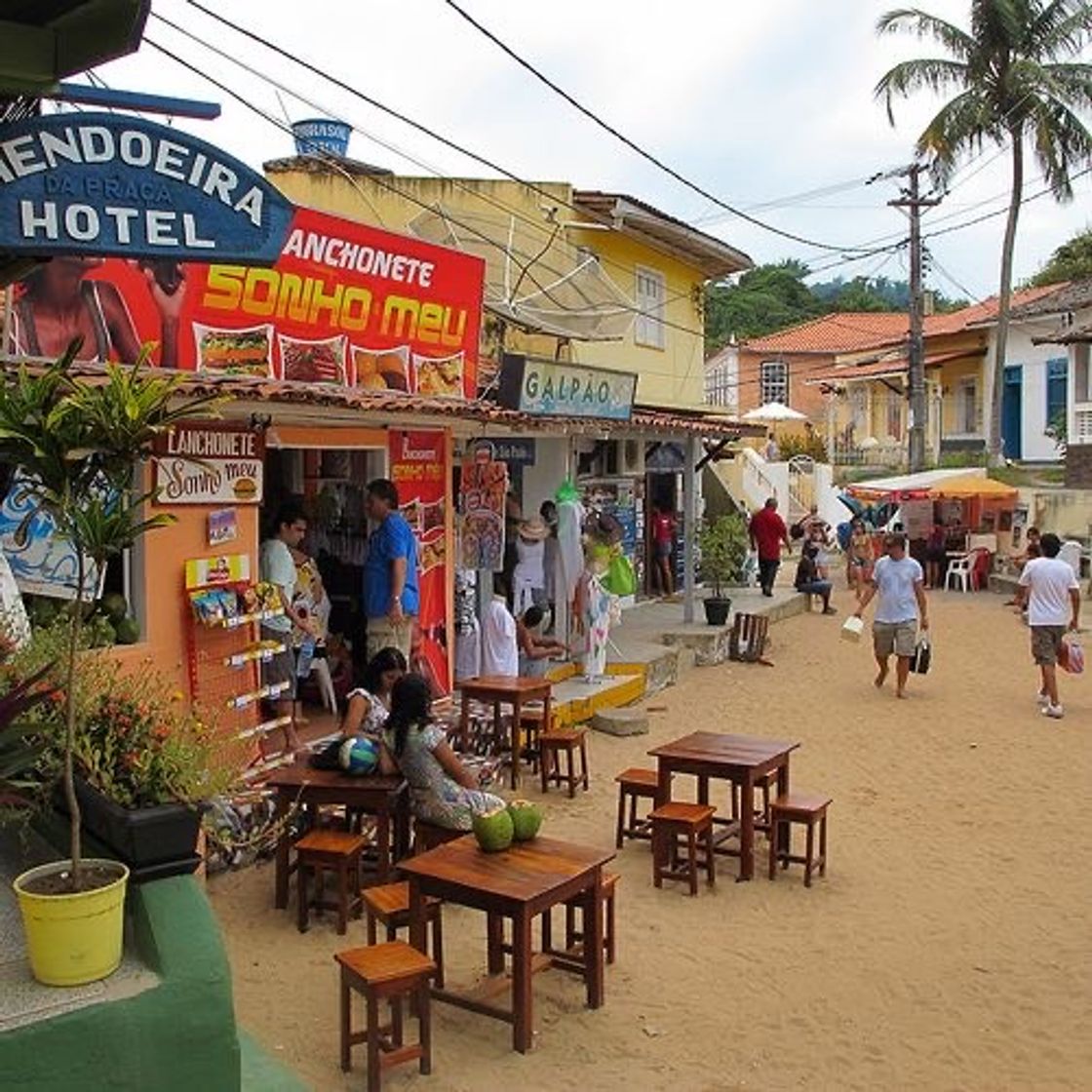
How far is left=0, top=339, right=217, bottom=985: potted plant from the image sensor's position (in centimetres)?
338

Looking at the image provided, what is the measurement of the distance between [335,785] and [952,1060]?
11.1 ft

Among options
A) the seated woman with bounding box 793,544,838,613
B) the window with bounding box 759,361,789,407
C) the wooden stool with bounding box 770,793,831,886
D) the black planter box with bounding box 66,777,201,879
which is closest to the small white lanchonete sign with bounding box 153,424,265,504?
the black planter box with bounding box 66,777,201,879

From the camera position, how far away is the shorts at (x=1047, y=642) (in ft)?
38.9

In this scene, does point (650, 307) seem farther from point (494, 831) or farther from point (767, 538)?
point (494, 831)

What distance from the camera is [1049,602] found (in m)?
11.7

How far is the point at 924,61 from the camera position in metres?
27.2

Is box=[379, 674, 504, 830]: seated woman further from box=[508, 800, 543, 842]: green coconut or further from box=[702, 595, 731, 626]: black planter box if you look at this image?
box=[702, 595, 731, 626]: black planter box

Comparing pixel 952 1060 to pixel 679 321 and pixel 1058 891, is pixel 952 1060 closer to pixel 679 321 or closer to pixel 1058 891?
pixel 1058 891

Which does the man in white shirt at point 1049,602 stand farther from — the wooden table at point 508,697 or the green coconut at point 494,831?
the green coconut at point 494,831

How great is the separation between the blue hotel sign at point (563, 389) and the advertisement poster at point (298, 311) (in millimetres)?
619

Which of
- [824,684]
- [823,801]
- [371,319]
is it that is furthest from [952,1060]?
[824,684]

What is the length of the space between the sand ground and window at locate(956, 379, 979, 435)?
1021 inches

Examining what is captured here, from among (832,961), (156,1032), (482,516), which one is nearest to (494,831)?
(832,961)

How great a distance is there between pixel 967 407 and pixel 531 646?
2756 cm
